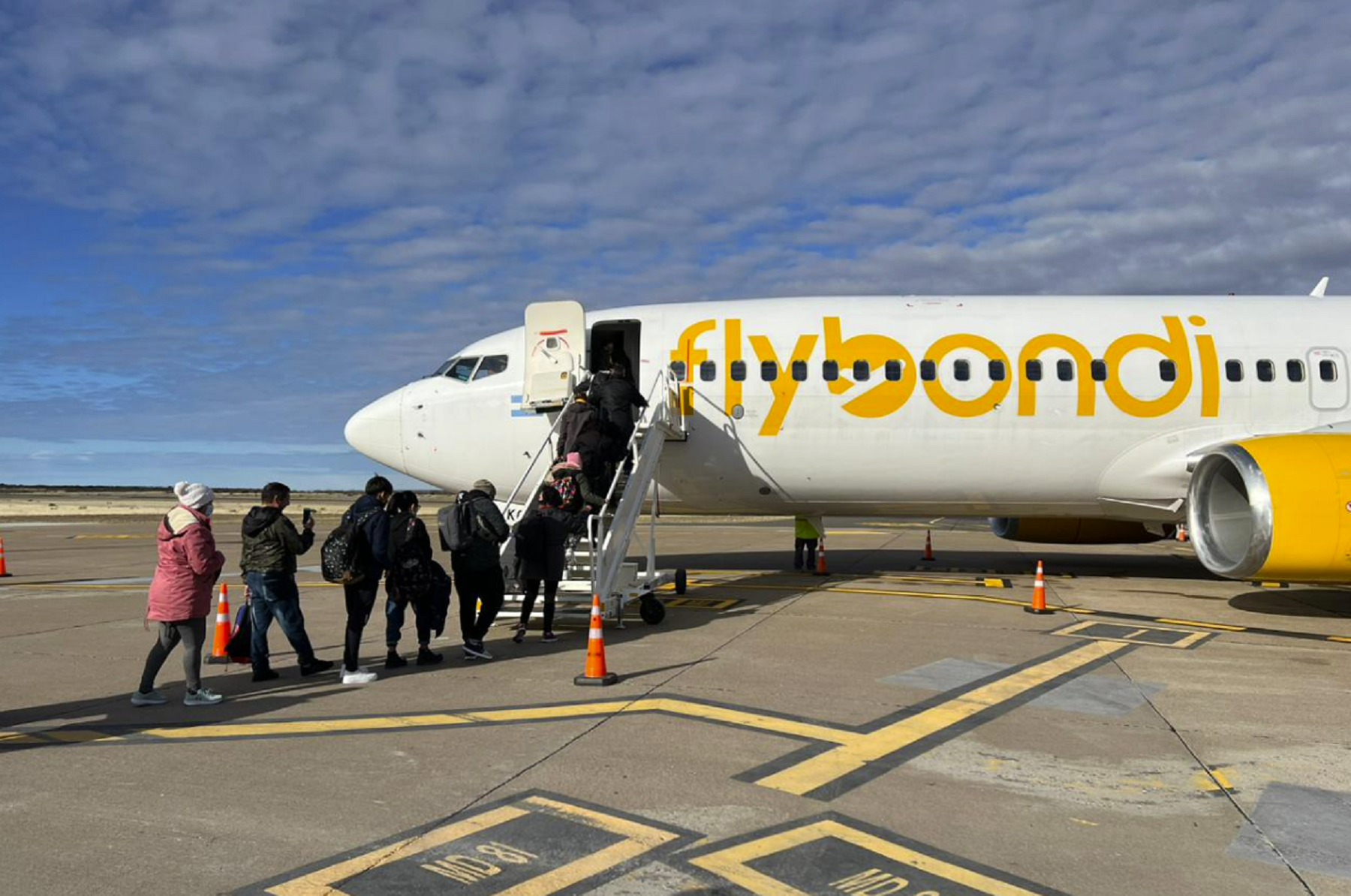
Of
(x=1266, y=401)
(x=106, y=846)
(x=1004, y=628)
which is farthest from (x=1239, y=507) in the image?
(x=106, y=846)

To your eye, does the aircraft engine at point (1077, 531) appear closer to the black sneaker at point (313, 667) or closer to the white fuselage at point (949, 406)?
the white fuselage at point (949, 406)

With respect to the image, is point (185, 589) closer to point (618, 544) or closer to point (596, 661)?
point (596, 661)

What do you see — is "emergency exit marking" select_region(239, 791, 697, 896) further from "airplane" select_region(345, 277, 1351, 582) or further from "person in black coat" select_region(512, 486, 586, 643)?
"airplane" select_region(345, 277, 1351, 582)

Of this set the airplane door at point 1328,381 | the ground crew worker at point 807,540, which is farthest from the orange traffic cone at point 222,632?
the airplane door at point 1328,381

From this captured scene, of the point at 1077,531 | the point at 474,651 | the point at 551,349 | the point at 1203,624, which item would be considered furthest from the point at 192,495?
the point at 1077,531

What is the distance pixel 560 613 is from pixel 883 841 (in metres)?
7.24

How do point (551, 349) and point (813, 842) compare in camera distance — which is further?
point (551, 349)

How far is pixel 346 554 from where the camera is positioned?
870cm

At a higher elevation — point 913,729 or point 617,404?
point 617,404

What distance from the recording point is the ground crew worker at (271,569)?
348 inches

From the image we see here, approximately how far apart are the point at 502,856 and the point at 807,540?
13.7 metres

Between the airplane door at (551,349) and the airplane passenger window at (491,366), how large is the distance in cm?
91

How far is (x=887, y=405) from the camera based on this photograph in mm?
14914

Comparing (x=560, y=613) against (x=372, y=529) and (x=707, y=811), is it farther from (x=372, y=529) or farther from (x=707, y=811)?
(x=707, y=811)
